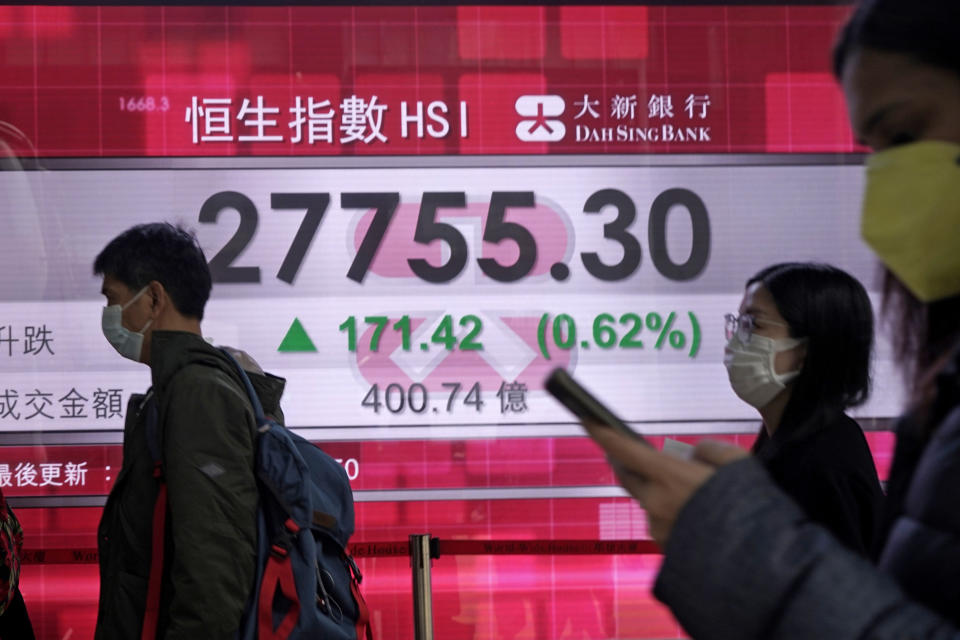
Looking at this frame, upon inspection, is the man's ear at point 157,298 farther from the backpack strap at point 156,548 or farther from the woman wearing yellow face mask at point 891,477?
the woman wearing yellow face mask at point 891,477

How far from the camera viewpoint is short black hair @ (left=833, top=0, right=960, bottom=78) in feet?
2.83

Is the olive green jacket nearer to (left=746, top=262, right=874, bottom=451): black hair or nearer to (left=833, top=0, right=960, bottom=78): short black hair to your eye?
(left=746, top=262, right=874, bottom=451): black hair

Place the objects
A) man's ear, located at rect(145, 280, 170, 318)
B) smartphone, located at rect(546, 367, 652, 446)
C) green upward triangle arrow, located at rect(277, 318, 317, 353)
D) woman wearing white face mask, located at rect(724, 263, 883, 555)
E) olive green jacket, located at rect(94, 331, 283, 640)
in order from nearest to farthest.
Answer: smartphone, located at rect(546, 367, 652, 446)
woman wearing white face mask, located at rect(724, 263, 883, 555)
olive green jacket, located at rect(94, 331, 283, 640)
man's ear, located at rect(145, 280, 170, 318)
green upward triangle arrow, located at rect(277, 318, 317, 353)

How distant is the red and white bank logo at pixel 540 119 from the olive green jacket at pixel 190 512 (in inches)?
92.5

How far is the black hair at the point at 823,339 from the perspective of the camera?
91.7 inches

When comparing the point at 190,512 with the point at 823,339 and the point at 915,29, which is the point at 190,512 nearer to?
the point at 823,339

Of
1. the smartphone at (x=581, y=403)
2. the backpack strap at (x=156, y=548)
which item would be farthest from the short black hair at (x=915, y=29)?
the backpack strap at (x=156, y=548)

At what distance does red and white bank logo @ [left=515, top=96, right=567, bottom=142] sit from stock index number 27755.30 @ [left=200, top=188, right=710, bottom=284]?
0.80 ft

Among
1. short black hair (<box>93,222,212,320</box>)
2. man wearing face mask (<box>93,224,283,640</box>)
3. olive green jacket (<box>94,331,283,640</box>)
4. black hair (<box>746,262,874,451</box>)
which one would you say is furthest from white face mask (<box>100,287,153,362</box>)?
black hair (<box>746,262,874,451</box>)

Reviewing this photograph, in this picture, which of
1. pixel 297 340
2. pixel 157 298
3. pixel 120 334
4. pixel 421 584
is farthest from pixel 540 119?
pixel 157 298

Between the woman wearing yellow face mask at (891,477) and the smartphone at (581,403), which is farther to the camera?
the smartphone at (581,403)

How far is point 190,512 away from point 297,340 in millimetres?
2219

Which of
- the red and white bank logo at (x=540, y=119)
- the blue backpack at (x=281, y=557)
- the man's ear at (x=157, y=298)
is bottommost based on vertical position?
the blue backpack at (x=281, y=557)

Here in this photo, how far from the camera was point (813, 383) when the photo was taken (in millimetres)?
2355
